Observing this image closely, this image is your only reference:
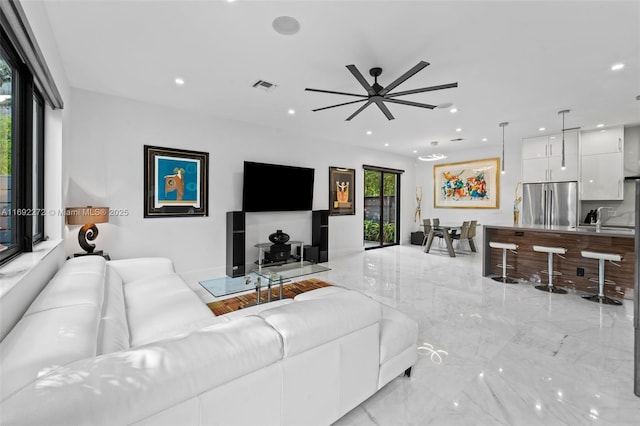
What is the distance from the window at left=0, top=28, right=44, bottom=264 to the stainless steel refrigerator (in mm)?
8059

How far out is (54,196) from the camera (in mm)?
2676

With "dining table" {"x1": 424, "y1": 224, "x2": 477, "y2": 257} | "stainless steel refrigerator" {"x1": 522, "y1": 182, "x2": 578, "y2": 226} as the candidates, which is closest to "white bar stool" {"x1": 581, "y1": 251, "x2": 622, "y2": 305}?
"stainless steel refrigerator" {"x1": 522, "y1": 182, "x2": 578, "y2": 226}

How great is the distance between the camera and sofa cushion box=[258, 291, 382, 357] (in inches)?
48.5

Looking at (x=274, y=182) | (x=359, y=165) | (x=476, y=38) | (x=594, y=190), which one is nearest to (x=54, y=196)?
(x=274, y=182)

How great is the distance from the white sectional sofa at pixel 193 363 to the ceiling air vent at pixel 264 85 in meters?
2.73

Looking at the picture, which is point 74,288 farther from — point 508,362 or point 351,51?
point 508,362

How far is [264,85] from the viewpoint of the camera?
3.60m

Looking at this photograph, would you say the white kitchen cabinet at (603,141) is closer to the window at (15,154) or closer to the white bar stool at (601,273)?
the white bar stool at (601,273)

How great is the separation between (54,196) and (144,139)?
1.82m

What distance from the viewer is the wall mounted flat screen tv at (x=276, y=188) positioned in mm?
5121

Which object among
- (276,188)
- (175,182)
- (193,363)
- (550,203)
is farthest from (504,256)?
(175,182)

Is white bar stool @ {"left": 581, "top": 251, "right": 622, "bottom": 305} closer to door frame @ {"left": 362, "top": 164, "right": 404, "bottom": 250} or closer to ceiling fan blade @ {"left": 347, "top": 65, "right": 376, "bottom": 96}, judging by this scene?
ceiling fan blade @ {"left": 347, "top": 65, "right": 376, "bottom": 96}

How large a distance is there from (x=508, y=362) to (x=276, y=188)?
435 centimetres

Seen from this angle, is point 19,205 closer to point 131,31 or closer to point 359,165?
point 131,31
